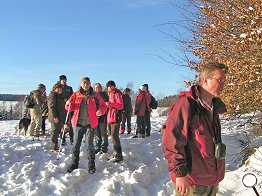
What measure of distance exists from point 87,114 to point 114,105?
134cm

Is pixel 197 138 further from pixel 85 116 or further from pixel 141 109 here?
pixel 141 109

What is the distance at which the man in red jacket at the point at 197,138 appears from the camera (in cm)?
320

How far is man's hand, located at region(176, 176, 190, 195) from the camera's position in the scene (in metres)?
3.18

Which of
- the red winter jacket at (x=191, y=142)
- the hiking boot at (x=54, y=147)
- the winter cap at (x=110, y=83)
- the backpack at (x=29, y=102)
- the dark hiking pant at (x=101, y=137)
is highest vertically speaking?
the winter cap at (x=110, y=83)

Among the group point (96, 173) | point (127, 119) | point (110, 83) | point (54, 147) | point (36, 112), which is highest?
point (110, 83)

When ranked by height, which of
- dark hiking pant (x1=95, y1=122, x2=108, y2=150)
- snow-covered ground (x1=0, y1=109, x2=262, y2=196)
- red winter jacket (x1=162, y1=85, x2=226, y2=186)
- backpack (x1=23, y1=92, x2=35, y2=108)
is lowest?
snow-covered ground (x1=0, y1=109, x2=262, y2=196)

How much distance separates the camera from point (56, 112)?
9.95 metres

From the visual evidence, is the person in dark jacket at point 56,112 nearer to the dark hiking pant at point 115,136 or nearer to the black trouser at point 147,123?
the dark hiking pant at point 115,136

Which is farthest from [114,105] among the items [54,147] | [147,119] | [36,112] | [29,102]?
[147,119]

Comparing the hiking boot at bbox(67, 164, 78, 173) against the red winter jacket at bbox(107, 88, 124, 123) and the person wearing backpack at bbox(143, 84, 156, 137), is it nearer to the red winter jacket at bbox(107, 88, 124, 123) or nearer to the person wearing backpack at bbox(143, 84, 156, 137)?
the red winter jacket at bbox(107, 88, 124, 123)

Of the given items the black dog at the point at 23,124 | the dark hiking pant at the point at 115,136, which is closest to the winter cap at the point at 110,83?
the dark hiking pant at the point at 115,136

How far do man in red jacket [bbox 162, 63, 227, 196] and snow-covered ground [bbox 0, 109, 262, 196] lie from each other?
3348mm

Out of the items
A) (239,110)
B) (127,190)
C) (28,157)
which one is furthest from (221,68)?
(28,157)

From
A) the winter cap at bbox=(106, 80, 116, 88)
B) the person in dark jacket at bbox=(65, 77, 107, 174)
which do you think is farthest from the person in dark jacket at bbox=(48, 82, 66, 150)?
the person in dark jacket at bbox=(65, 77, 107, 174)
